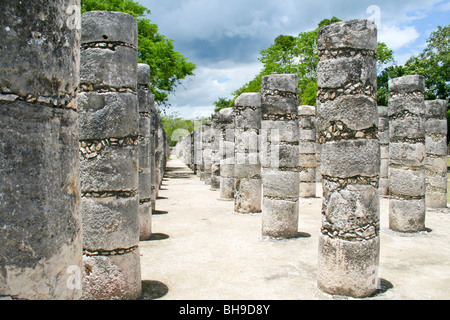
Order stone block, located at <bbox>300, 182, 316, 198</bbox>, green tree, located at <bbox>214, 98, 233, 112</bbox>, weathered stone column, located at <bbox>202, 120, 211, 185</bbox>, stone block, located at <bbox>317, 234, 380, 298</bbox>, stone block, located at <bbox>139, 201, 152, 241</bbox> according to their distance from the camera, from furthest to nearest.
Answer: green tree, located at <bbox>214, 98, 233, 112</bbox> → weathered stone column, located at <bbox>202, 120, 211, 185</bbox> → stone block, located at <bbox>300, 182, 316, 198</bbox> → stone block, located at <bbox>139, 201, 152, 241</bbox> → stone block, located at <bbox>317, 234, 380, 298</bbox>

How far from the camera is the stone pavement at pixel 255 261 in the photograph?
17.8 ft

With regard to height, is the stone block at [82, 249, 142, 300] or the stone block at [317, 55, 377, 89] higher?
the stone block at [317, 55, 377, 89]

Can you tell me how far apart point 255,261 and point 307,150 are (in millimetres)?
8714

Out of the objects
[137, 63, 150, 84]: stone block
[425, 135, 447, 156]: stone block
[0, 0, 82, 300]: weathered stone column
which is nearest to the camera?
[0, 0, 82, 300]: weathered stone column

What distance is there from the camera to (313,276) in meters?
6.02

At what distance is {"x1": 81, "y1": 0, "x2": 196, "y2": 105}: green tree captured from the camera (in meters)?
19.9

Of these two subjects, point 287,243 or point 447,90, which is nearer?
point 287,243

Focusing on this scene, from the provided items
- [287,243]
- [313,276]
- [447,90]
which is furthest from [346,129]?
[447,90]

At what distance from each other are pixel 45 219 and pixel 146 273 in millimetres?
4680

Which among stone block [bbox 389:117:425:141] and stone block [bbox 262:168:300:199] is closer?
stone block [bbox 262:168:300:199]

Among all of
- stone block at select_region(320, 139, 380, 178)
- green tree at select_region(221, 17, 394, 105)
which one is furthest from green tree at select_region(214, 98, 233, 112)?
stone block at select_region(320, 139, 380, 178)

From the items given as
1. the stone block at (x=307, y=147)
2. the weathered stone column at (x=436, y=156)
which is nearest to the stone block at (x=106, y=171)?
the weathered stone column at (x=436, y=156)

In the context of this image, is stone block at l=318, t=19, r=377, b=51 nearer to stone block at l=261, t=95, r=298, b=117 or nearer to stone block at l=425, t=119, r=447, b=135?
stone block at l=261, t=95, r=298, b=117
